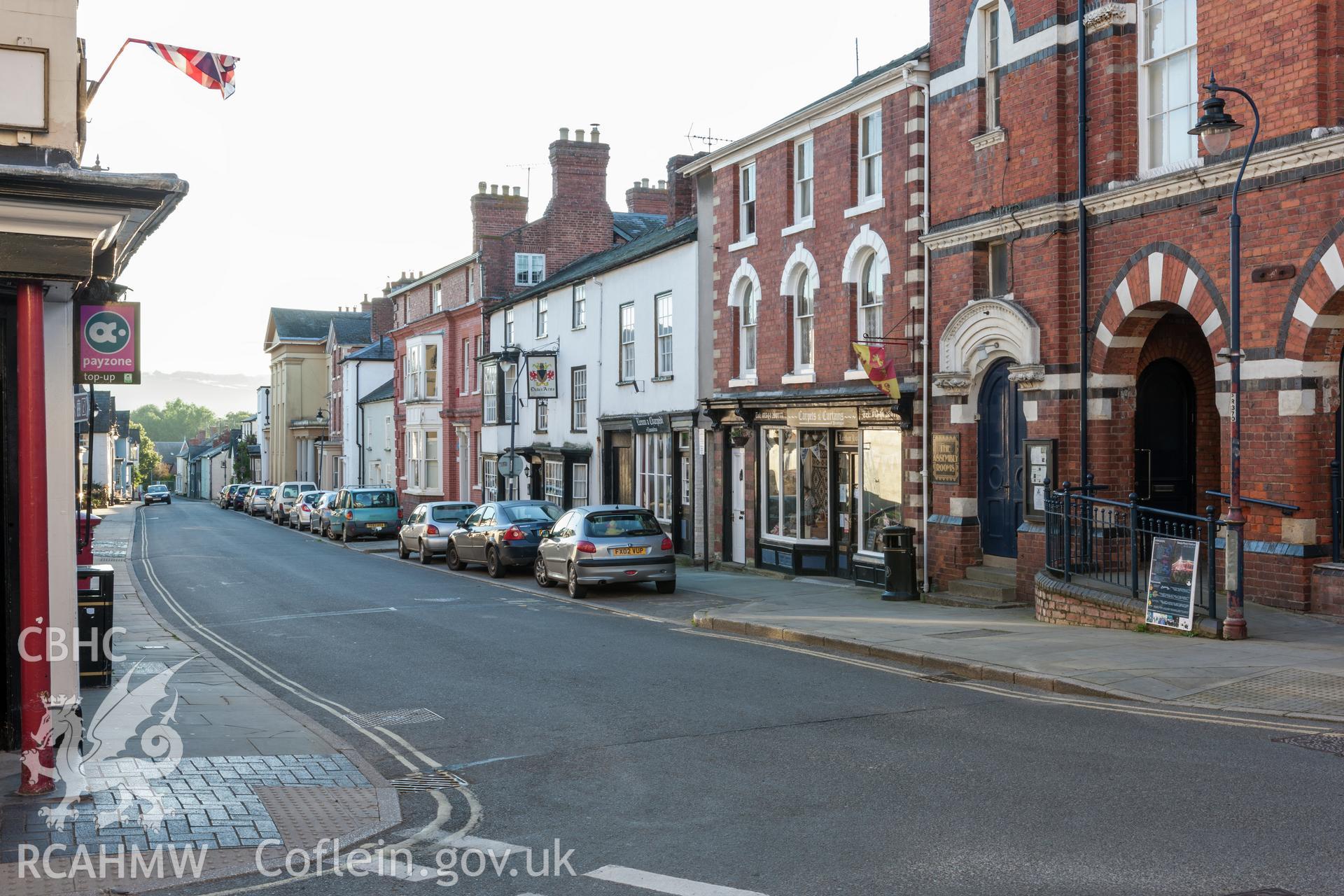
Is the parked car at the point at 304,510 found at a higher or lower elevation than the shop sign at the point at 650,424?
lower

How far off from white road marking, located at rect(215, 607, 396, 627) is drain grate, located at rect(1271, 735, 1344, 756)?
1405cm

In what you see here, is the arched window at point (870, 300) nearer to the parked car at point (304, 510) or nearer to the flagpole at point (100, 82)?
the flagpole at point (100, 82)

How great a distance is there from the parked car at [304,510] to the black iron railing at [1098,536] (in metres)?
36.4

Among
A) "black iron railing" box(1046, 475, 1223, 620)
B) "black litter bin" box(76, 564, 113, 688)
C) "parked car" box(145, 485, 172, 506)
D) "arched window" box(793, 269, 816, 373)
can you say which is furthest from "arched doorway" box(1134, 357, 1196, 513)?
"parked car" box(145, 485, 172, 506)

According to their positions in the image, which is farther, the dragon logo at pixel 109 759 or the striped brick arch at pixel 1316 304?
the striped brick arch at pixel 1316 304

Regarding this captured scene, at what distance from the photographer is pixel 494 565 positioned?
84.4ft

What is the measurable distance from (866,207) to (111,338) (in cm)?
1442

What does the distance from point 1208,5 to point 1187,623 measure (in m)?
7.49

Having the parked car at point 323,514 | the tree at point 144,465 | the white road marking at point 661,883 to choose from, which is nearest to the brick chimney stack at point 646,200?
the parked car at point 323,514

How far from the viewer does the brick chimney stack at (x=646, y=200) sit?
1762 inches

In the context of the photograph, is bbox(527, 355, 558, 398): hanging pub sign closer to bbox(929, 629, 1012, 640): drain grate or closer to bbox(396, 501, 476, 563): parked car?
bbox(396, 501, 476, 563): parked car

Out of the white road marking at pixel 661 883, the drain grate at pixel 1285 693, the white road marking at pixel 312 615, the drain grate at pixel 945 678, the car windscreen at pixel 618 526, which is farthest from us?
the car windscreen at pixel 618 526

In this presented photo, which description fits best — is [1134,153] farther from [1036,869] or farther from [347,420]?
[347,420]

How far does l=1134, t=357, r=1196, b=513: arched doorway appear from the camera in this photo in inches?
661
